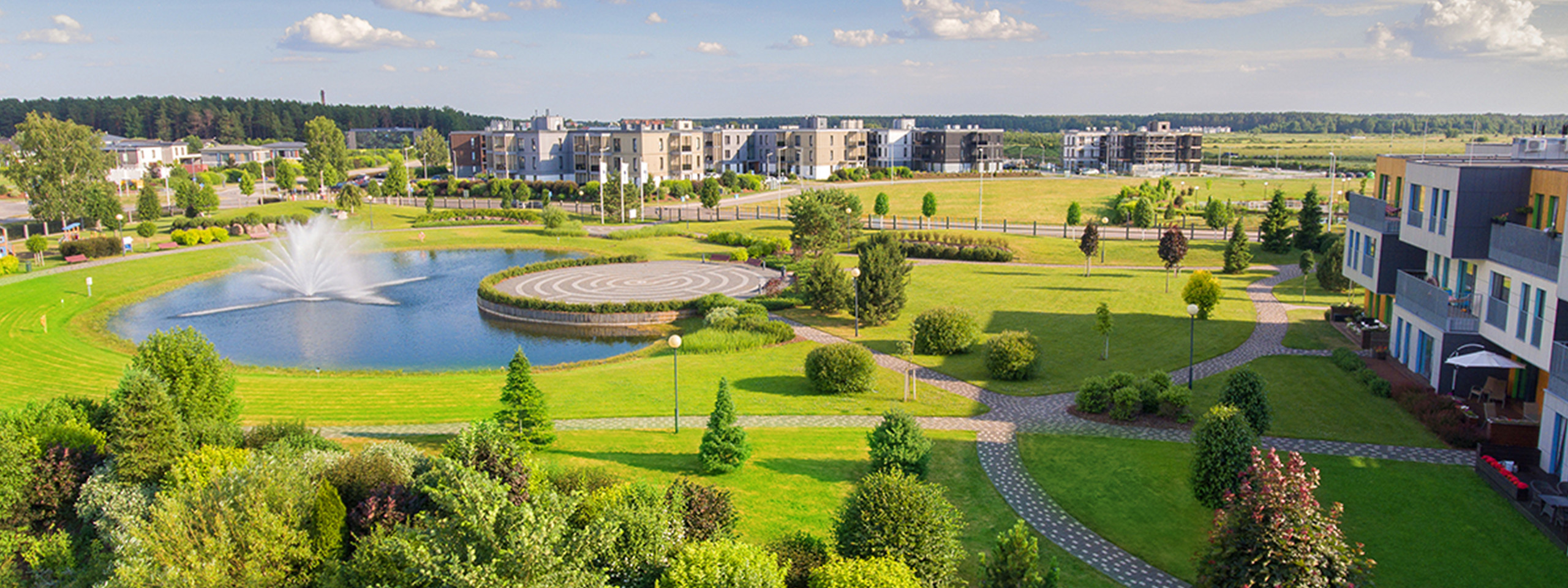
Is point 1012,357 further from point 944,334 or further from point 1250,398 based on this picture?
point 1250,398

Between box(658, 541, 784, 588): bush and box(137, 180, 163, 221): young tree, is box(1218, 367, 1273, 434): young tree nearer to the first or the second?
box(658, 541, 784, 588): bush

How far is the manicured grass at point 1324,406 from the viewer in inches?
822

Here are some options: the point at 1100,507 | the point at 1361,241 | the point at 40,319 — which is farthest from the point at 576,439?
the point at 40,319

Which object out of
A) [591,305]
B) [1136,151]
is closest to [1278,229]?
[591,305]

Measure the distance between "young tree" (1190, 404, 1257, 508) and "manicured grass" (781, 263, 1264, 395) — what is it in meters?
8.83

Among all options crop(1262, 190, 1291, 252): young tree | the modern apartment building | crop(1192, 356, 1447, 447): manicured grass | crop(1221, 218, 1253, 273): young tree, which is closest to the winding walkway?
crop(1192, 356, 1447, 447): manicured grass

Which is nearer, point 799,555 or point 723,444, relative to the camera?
point 799,555

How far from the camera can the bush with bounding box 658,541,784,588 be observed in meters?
11.0

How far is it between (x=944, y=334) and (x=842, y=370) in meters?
6.05

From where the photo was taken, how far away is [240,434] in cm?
1823

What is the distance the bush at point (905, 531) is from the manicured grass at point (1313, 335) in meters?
21.6

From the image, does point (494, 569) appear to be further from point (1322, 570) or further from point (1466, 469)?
point (1466, 469)

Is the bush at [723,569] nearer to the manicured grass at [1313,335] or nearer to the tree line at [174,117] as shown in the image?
the manicured grass at [1313,335]

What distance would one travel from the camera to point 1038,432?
70.8ft
